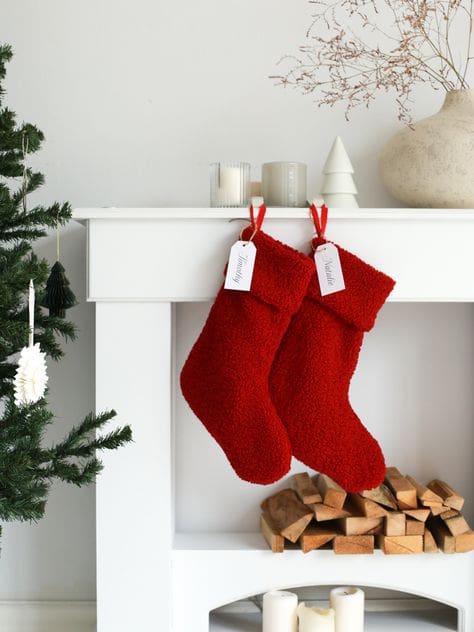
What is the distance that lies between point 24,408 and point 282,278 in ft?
2.01

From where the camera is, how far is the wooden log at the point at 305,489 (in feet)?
5.82

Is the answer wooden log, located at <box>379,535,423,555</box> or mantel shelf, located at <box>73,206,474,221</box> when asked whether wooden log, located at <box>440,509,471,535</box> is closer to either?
wooden log, located at <box>379,535,423,555</box>

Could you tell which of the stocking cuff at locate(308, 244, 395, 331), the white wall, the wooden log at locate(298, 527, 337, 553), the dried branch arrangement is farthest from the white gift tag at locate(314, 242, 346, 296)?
the wooden log at locate(298, 527, 337, 553)

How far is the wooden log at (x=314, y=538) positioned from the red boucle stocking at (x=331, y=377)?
0.77 feet

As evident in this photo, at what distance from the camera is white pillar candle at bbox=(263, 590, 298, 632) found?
67.3 inches

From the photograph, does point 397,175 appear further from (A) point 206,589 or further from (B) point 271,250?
(A) point 206,589

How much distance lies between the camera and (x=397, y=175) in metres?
1.67

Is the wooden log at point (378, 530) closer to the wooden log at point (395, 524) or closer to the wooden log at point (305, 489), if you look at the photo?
the wooden log at point (395, 524)

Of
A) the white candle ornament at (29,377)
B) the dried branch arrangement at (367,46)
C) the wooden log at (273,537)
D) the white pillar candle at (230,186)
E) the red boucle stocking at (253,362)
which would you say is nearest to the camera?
the white candle ornament at (29,377)

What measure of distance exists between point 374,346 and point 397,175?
1.58ft

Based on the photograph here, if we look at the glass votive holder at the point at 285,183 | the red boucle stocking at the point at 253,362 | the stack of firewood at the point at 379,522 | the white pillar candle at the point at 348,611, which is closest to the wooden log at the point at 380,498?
the stack of firewood at the point at 379,522

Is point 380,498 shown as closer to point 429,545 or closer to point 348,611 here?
point 429,545

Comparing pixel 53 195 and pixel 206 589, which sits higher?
pixel 53 195

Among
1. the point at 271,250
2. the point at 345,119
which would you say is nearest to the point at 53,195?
the point at 271,250
